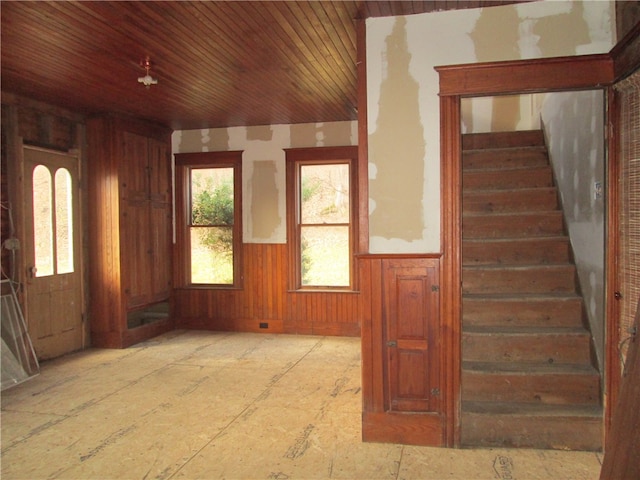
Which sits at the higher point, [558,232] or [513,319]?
[558,232]

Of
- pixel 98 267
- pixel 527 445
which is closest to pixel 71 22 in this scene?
pixel 98 267

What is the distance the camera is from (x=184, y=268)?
21.4 feet

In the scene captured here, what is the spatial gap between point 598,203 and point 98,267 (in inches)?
199

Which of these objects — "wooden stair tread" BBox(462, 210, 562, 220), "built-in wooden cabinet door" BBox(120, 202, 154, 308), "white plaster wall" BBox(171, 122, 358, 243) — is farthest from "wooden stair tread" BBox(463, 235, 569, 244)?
"built-in wooden cabinet door" BBox(120, 202, 154, 308)

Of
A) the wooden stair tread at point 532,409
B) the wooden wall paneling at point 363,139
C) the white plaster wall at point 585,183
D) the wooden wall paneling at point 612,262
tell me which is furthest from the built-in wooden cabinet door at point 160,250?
the wooden wall paneling at point 612,262

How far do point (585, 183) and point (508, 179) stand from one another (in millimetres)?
1132

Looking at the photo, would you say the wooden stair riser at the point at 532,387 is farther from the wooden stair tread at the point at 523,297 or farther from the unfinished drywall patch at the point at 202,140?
the unfinished drywall patch at the point at 202,140

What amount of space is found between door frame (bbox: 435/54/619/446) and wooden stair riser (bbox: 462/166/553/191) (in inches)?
68.9

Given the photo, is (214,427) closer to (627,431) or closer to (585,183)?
(627,431)

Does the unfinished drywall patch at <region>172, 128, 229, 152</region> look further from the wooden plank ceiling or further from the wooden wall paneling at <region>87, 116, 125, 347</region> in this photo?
the wooden wall paneling at <region>87, 116, 125, 347</region>

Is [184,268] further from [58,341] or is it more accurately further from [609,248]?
[609,248]

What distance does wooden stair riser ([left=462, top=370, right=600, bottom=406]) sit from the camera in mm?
3105

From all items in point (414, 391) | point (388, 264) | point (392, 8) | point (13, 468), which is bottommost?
point (13, 468)

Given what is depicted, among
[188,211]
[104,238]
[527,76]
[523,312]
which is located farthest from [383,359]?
[188,211]
